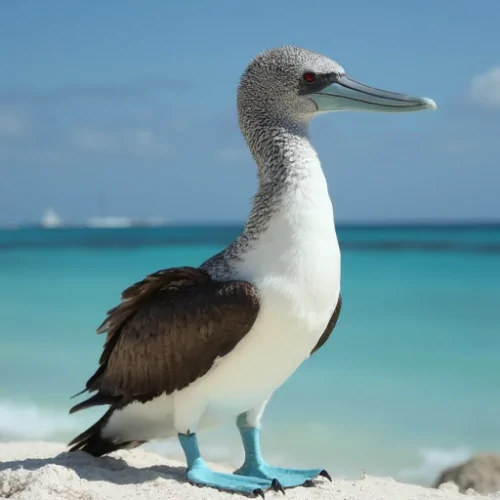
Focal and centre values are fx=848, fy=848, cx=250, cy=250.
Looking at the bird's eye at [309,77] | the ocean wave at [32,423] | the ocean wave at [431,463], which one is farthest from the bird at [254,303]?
the ocean wave at [32,423]

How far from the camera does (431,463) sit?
789cm

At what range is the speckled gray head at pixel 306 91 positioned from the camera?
4.60 m

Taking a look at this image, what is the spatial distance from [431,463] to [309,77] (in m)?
4.62

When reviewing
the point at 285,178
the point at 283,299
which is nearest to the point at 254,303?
the point at 283,299

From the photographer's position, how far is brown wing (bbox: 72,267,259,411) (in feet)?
13.8

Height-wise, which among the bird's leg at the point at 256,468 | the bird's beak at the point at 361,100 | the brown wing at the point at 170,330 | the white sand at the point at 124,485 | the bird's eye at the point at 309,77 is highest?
the bird's eye at the point at 309,77

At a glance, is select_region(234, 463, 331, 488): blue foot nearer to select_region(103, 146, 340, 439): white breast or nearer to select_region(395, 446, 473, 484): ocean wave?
select_region(103, 146, 340, 439): white breast

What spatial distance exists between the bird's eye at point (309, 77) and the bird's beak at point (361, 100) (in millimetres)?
77

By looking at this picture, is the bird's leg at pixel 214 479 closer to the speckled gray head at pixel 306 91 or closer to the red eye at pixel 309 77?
the speckled gray head at pixel 306 91

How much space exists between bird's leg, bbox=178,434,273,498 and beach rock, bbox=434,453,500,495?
7.04 ft

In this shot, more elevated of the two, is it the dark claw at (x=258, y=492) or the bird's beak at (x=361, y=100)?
the bird's beak at (x=361, y=100)

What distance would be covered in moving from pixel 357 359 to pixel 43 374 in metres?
4.36

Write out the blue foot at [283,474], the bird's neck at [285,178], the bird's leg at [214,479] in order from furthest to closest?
the blue foot at [283,474] < the bird's leg at [214,479] < the bird's neck at [285,178]

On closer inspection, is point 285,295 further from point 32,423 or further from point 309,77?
point 32,423
